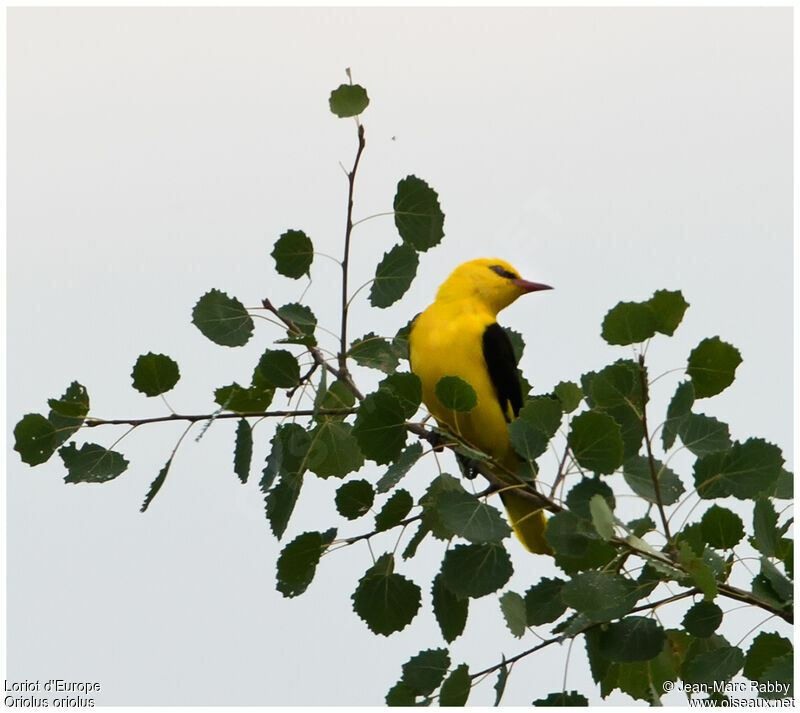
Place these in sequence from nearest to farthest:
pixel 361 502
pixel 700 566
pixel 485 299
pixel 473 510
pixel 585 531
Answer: pixel 700 566 → pixel 585 531 → pixel 473 510 → pixel 361 502 → pixel 485 299

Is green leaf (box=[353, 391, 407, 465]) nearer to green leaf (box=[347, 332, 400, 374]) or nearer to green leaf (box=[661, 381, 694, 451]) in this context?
green leaf (box=[347, 332, 400, 374])

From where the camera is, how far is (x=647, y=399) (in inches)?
98.3

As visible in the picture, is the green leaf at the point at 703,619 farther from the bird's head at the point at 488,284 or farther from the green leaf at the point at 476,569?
the bird's head at the point at 488,284

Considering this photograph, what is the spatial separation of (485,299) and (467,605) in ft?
6.93

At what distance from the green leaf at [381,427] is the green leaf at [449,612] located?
18.8 inches

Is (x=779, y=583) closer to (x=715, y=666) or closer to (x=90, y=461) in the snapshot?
(x=715, y=666)

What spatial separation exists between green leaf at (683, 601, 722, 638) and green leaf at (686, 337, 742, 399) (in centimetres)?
56

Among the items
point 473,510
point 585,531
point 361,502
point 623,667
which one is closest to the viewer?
point 585,531

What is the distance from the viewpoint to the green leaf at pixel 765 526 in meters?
2.77

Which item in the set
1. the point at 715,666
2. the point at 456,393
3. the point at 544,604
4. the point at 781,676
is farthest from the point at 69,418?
the point at 781,676

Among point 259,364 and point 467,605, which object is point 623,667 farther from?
point 259,364

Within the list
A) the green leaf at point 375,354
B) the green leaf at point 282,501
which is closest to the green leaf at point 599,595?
the green leaf at point 282,501

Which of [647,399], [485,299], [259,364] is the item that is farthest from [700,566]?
[485,299]

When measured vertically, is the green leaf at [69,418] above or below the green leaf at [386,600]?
above
